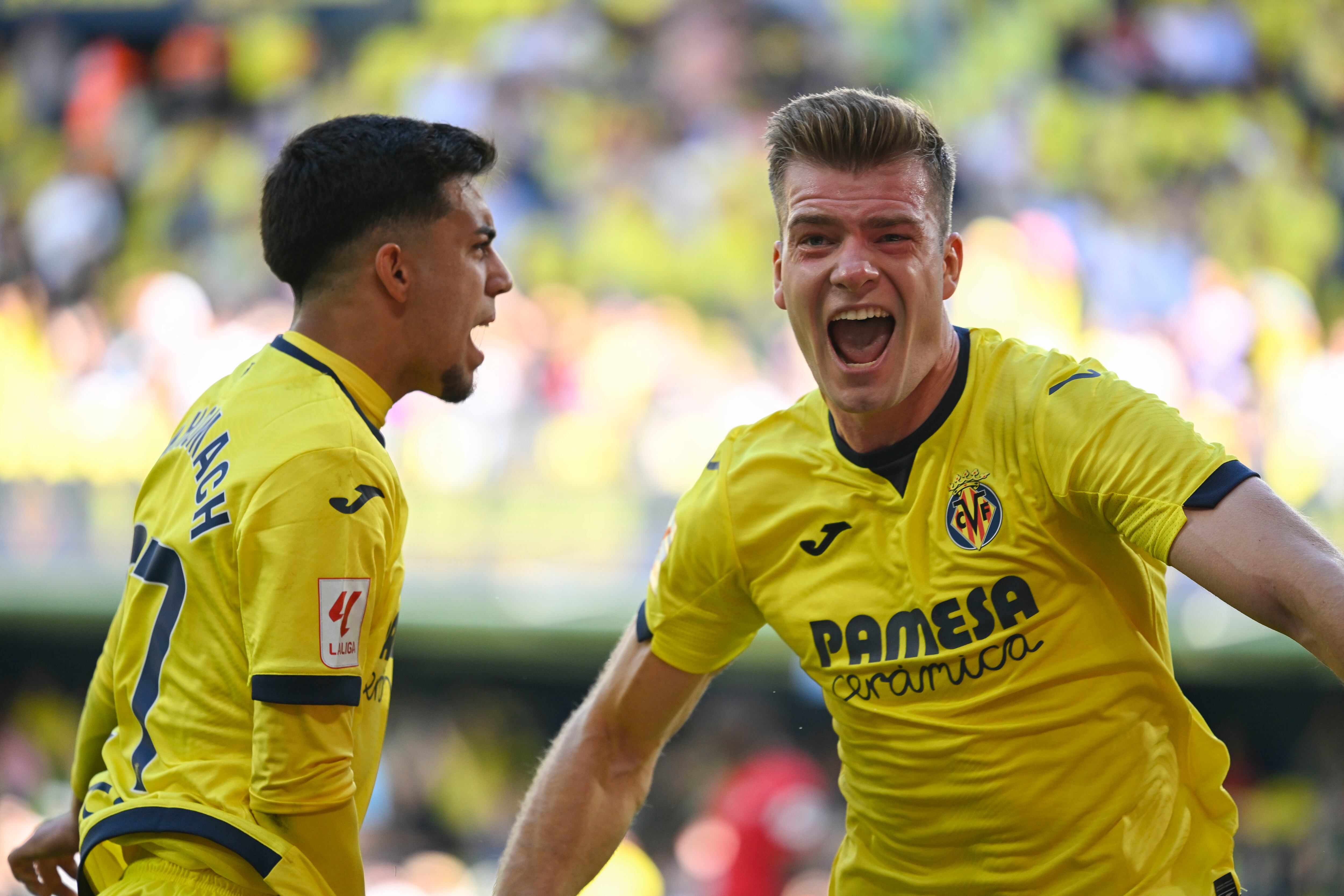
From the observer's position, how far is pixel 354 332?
1878mm

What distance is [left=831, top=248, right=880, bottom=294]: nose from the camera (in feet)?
5.66

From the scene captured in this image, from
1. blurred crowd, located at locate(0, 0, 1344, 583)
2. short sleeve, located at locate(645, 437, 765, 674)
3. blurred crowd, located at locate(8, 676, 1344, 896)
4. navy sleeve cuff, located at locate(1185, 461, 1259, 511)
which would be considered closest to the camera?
navy sleeve cuff, located at locate(1185, 461, 1259, 511)

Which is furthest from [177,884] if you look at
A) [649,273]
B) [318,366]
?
[649,273]

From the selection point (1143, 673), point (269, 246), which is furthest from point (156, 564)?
point (1143, 673)

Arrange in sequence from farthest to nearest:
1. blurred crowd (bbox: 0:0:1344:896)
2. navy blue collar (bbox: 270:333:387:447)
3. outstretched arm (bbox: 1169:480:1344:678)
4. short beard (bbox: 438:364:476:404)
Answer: blurred crowd (bbox: 0:0:1344:896), short beard (bbox: 438:364:476:404), navy blue collar (bbox: 270:333:387:447), outstretched arm (bbox: 1169:480:1344:678)

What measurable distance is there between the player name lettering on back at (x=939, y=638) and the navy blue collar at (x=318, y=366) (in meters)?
0.70

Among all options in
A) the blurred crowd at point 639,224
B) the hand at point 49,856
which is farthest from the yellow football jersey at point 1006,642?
the blurred crowd at point 639,224

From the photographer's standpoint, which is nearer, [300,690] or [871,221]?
[300,690]

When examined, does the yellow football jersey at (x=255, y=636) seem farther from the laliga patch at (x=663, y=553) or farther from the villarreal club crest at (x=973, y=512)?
the villarreal club crest at (x=973, y=512)

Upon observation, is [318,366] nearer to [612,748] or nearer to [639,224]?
[612,748]

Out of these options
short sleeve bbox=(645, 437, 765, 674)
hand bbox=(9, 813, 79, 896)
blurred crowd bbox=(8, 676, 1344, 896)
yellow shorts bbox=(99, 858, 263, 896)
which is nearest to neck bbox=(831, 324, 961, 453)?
short sleeve bbox=(645, 437, 765, 674)

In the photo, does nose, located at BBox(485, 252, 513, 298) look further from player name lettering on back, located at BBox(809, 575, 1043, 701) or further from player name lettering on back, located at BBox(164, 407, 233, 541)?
player name lettering on back, located at BBox(809, 575, 1043, 701)

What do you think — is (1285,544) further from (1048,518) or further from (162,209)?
(162,209)

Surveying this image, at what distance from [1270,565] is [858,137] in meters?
0.75
